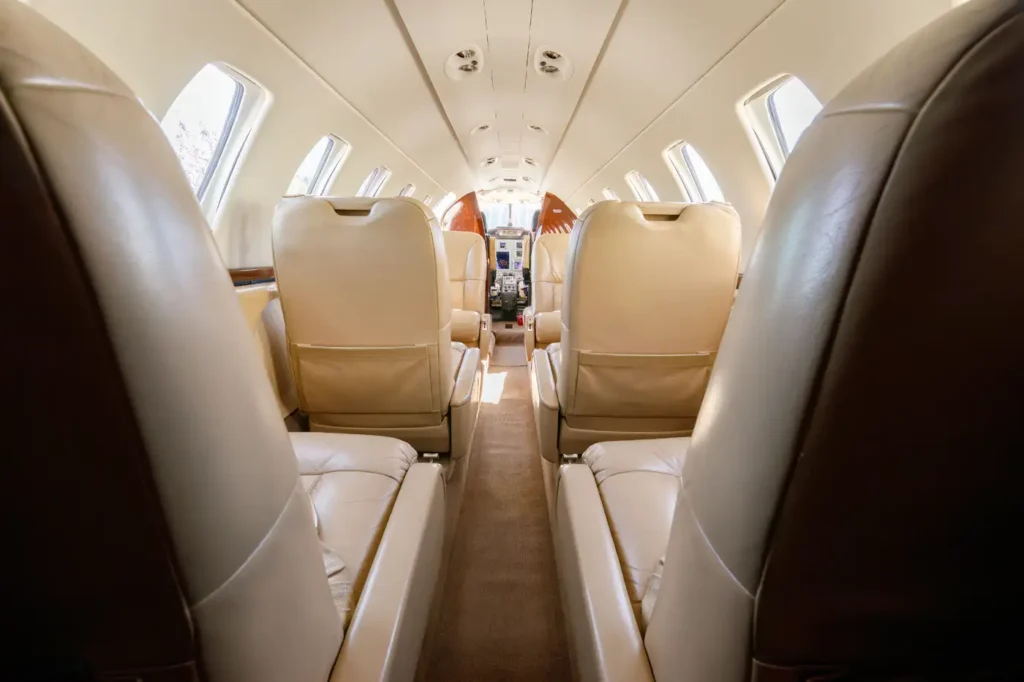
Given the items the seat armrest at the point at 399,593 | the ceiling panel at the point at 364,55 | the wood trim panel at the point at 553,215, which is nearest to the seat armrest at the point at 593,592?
the seat armrest at the point at 399,593

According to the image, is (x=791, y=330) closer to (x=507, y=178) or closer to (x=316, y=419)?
(x=316, y=419)

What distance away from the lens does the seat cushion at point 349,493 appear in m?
1.05

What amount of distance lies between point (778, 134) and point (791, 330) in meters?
4.24

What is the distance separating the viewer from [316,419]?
2266 millimetres

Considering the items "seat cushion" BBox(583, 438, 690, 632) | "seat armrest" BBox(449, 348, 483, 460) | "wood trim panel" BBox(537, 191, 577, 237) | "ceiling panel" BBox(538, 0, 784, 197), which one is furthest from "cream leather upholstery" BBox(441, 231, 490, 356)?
"wood trim panel" BBox(537, 191, 577, 237)

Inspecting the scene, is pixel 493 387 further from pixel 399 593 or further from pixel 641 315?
pixel 399 593

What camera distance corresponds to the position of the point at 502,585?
2.00 meters

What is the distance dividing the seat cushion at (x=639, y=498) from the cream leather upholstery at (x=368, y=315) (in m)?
0.92

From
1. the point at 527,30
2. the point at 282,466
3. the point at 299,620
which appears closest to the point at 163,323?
the point at 282,466

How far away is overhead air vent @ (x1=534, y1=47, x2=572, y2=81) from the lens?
3980mm

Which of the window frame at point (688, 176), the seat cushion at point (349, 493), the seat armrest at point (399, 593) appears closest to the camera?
the seat armrest at point (399, 593)

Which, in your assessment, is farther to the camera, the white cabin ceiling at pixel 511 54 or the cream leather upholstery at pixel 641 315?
the white cabin ceiling at pixel 511 54

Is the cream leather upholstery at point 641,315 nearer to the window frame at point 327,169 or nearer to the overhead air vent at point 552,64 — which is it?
the overhead air vent at point 552,64

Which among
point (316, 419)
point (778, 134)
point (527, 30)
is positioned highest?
point (527, 30)
